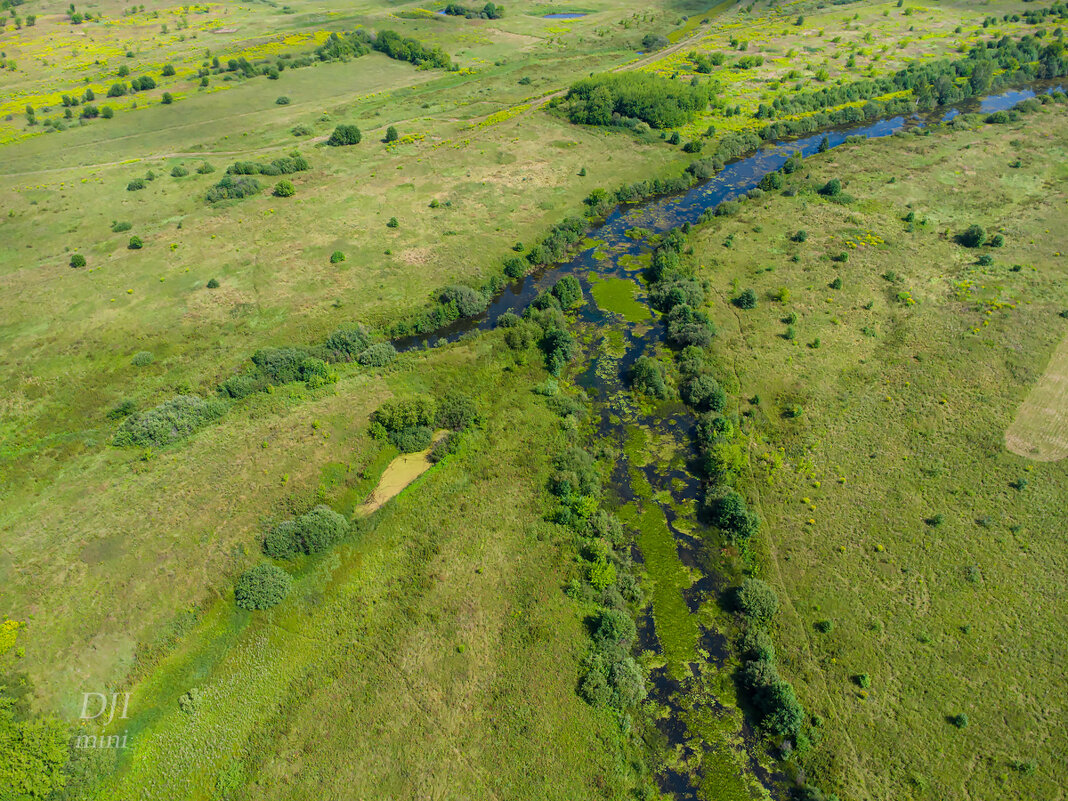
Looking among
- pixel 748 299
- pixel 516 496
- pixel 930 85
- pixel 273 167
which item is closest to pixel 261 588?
pixel 516 496

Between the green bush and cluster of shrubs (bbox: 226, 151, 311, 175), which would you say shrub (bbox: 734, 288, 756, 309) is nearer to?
the green bush

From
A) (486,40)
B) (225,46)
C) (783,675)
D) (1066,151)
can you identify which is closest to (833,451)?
(783,675)

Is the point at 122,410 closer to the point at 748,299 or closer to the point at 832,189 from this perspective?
the point at 748,299

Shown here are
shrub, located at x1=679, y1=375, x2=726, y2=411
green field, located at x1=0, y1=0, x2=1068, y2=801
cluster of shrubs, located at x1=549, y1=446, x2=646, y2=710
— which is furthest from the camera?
shrub, located at x1=679, y1=375, x2=726, y2=411

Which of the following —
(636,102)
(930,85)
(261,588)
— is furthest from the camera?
(930,85)

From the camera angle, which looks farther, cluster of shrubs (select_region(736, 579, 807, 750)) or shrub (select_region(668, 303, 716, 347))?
shrub (select_region(668, 303, 716, 347))

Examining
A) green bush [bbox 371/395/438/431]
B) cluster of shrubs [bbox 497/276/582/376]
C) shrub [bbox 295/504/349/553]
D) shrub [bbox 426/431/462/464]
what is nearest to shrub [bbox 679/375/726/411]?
cluster of shrubs [bbox 497/276/582/376]

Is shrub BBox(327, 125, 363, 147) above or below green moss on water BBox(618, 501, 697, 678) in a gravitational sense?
above
